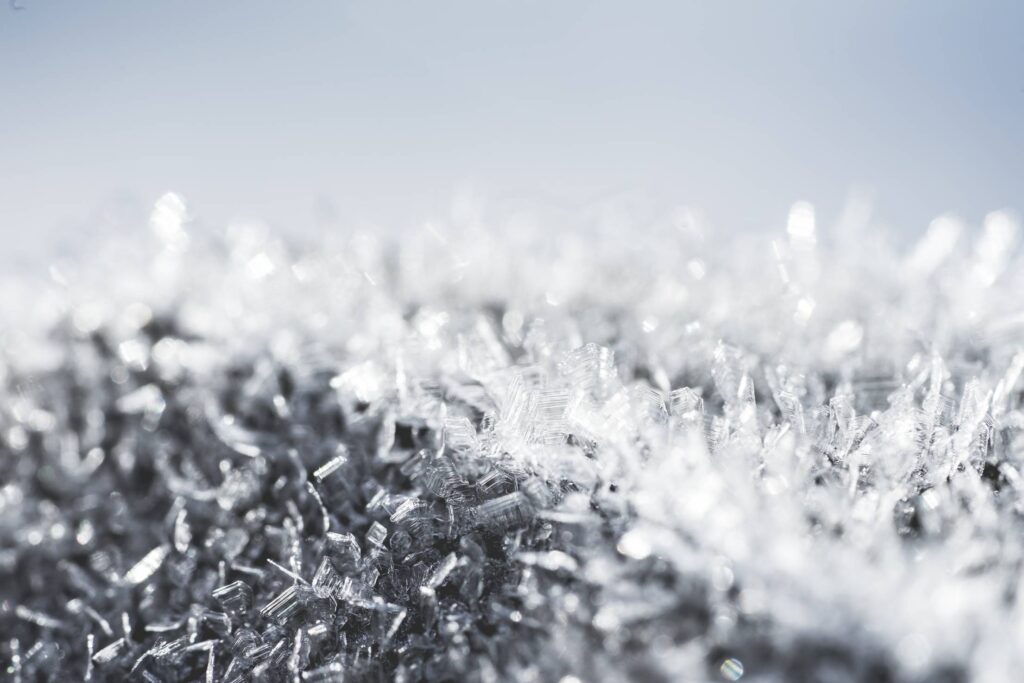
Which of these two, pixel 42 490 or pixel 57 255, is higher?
pixel 57 255

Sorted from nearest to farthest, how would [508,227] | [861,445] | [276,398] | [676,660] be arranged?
1. [676,660]
2. [861,445]
3. [276,398]
4. [508,227]

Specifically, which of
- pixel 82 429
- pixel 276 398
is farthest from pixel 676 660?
pixel 82 429

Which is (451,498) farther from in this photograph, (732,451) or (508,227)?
(508,227)

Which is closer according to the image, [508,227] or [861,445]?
[861,445]

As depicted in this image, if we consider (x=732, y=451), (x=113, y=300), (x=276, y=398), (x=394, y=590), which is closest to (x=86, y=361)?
(x=113, y=300)

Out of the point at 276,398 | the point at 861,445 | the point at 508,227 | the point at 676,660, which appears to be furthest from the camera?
the point at 508,227

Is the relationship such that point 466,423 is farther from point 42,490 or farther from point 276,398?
point 42,490
